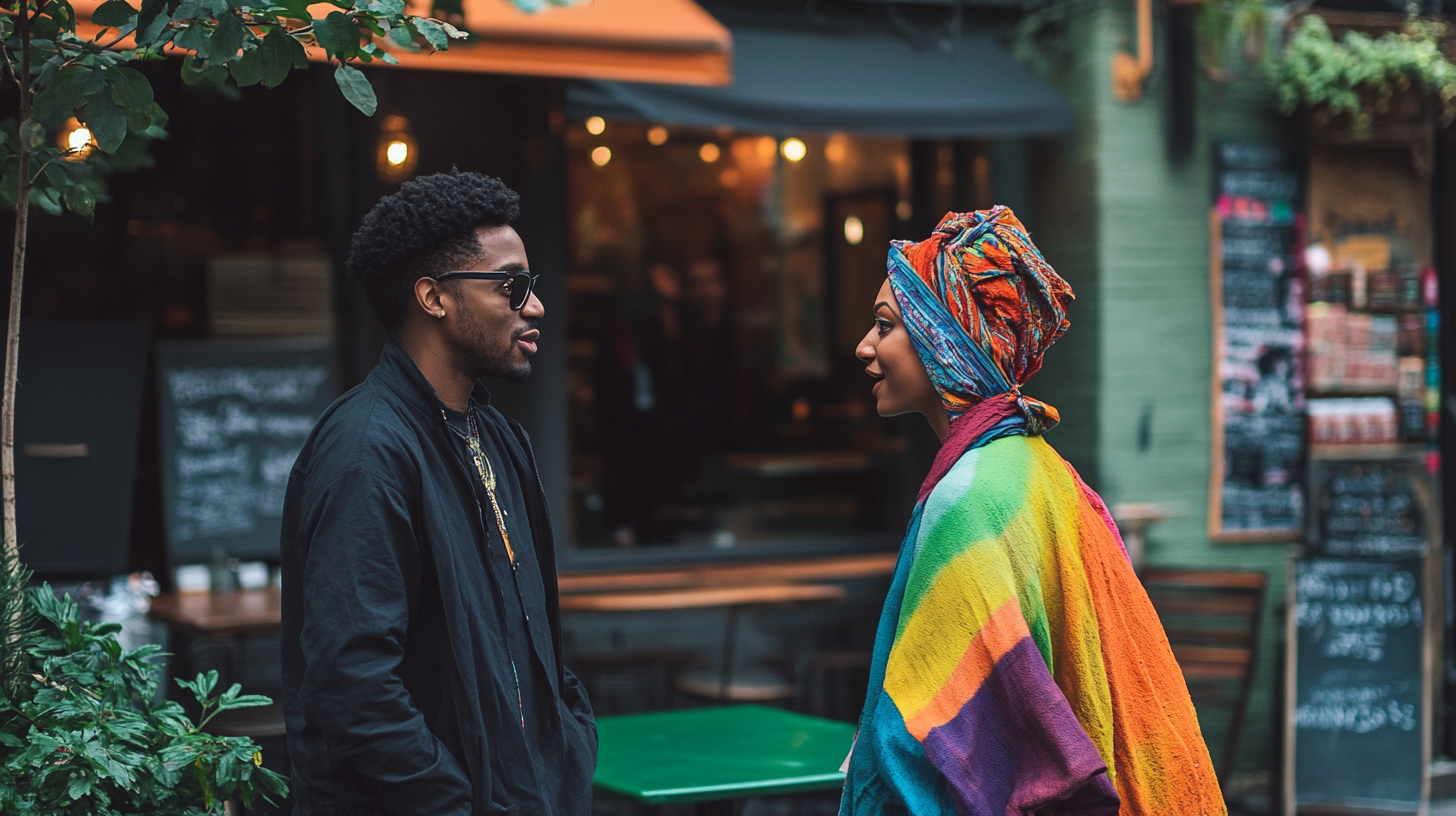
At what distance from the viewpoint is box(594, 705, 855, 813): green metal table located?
3152 millimetres

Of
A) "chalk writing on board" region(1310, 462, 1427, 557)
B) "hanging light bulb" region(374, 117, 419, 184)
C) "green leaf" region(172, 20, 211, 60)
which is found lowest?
"chalk writing on board" region(1310, 462, 1427, 557)

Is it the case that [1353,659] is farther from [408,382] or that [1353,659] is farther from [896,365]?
[408,382]

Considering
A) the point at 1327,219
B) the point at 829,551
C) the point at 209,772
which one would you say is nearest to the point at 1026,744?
the point at 209,772

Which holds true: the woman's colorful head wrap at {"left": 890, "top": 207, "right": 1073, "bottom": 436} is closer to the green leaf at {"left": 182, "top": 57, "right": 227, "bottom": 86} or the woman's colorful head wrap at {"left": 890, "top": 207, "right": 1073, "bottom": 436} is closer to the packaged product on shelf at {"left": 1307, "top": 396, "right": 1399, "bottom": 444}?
the green leaf at {"left": 182, "top": 57, "right": 227, "bottom": 86}

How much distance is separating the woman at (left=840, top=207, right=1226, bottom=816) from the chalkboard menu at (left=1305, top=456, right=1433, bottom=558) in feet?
14.8

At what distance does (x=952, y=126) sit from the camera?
5715 millimetres

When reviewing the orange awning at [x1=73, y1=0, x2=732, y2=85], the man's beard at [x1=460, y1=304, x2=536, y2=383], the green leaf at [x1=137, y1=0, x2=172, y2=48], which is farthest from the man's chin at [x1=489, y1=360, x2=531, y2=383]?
the orange awning at [x1=73, y1=0, x2=732, y2=85]

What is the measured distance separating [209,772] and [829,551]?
4.35 metres

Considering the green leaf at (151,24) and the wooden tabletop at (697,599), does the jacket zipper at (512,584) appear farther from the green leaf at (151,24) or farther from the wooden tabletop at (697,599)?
the wooden tabletop at (697,599)

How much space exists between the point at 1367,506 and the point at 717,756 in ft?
13.4

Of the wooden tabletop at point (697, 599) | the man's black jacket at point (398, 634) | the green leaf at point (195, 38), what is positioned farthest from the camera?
the wooden tabletop at point (697, 599)

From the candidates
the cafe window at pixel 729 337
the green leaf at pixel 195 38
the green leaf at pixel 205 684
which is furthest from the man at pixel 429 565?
the cafe window at pixel 729 337

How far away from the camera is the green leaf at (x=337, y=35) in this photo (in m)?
2.39

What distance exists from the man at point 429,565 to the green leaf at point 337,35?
0.84 ft
